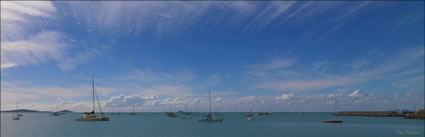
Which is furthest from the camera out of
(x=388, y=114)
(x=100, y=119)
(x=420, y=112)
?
(x=388, y=114)

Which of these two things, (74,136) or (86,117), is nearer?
(74,136)

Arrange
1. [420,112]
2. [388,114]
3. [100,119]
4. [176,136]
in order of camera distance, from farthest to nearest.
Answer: [388,114], [420,112], [100,119], [176,136]

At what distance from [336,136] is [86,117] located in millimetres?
87400

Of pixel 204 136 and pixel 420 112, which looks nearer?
pixel 204 136

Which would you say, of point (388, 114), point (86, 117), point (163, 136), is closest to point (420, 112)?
point (388, 114)

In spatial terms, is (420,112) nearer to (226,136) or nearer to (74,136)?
(226,136)

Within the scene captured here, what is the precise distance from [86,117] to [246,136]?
7468 cm

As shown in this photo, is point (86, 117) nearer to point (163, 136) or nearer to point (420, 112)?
point (163, 136)

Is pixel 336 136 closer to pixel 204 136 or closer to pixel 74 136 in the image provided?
pixel 204 136

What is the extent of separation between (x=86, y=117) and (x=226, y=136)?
72518mm

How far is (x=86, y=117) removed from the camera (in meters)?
111

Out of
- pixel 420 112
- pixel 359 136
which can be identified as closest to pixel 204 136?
pixel 359 136

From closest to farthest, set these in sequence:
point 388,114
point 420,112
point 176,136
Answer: point 176,136, point 420,112, point 388,114

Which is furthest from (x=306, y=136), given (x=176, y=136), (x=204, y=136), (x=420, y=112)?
(x=420, y=112)
